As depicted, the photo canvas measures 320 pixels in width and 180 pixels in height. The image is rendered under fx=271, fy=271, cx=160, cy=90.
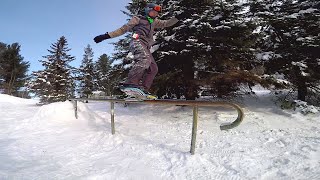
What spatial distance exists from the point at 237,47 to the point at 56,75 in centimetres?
2586

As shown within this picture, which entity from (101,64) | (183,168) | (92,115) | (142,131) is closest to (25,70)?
(101,64)

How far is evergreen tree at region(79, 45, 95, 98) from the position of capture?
37094 millimetres

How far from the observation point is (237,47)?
7.88m

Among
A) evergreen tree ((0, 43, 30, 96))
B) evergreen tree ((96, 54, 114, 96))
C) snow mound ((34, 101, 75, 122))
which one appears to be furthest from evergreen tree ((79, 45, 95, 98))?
snow mound ((34, 101, 75, 122))

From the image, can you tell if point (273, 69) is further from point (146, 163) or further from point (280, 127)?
point (146, 163)

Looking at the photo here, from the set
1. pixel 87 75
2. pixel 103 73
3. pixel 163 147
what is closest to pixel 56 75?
pixel 87 75

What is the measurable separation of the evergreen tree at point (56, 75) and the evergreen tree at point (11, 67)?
40.5 ft

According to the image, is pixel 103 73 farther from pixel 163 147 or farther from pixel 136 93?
pixel 163 147

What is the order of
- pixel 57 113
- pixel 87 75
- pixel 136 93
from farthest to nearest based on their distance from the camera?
1. pixel 87 75
2. pixel 57 113
3. pixel 136 93

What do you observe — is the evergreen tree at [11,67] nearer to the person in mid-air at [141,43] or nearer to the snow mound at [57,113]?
the snow mound at [57,113]

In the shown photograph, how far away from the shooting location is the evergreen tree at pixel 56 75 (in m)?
29.3

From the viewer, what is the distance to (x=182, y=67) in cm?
892

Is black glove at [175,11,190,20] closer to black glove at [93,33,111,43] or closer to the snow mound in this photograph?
black glove at [93,33,111,43]

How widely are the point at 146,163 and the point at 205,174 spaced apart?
104cm
